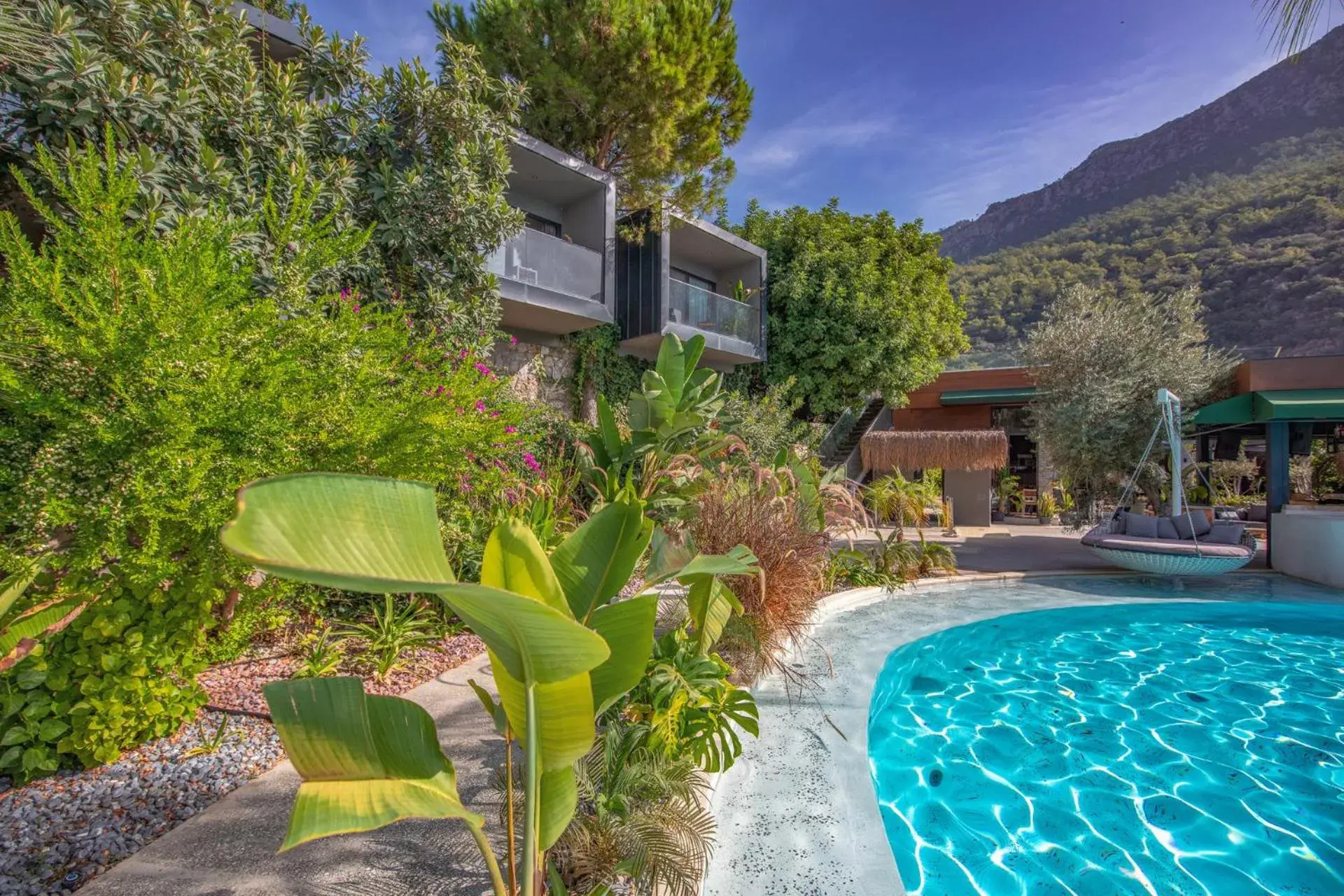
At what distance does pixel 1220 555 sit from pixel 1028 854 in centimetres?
771

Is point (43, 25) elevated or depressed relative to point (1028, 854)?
elevated

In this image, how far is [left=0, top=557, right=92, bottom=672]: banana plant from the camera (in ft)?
7.14

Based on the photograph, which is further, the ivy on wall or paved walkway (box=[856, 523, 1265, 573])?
the ivy on wall

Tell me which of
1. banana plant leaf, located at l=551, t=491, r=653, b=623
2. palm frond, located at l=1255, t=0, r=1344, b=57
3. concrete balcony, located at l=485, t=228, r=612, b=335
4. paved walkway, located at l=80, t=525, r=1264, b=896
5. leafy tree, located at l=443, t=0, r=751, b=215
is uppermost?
leafy tree, located at l=443, t=0, r=751, b=215

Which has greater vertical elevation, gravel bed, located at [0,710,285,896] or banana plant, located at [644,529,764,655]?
banana plant, located at [644,529,764,655]

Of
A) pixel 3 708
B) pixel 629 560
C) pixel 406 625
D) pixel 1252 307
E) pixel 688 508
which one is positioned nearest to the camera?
pixel 629 560

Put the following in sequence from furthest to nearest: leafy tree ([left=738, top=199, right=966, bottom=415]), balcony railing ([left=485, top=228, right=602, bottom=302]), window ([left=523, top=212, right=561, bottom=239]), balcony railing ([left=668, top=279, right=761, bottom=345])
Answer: leafy tree ([left=738, top=199, right=966, bottom=415])
balcony railing ([left=668, top=279, right=761, bottom=345])
window ([left=523, top=212, right=561, bottom=239])
balcony railing ([left=485, top=228, right=602, bottom=302])

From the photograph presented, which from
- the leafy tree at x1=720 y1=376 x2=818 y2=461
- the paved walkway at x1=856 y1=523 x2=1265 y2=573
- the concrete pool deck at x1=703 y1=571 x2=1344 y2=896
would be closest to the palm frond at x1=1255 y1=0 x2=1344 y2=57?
the concrete pool deck at x1=703 y1=571 x2=1344 y2=896

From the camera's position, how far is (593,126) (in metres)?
11.8

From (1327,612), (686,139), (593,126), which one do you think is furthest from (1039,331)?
(593,126)

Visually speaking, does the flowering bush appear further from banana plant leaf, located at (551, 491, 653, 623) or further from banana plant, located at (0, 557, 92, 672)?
banana plant leaf, located at (551, 491, 653, 623)

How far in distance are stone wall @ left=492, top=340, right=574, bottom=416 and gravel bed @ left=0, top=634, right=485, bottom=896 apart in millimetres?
7536

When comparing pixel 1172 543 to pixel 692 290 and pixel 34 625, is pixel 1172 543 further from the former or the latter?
pixel 34 625

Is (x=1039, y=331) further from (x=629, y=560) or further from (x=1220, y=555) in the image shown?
(x=629, y=560)
